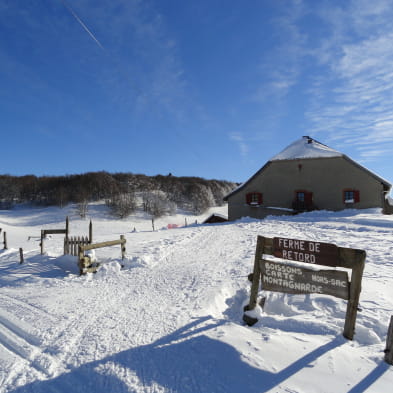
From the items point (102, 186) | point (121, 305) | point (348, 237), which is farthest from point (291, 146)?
point (102, 186)

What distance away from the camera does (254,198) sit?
2405 centimetres

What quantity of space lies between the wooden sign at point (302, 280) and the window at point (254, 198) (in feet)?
64.4

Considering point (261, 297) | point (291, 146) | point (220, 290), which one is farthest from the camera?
point (291, 146)

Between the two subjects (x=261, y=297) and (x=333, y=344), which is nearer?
(x=333, y=344)

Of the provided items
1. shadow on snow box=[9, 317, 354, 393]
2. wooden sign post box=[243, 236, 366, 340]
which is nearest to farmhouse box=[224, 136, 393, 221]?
wooden sign post box=[243, 236, 366, 340]

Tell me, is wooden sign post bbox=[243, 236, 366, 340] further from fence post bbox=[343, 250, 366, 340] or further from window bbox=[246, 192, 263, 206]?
window bbox=[246, 192, 263, 206]

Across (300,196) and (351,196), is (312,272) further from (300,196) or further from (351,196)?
(351,196)

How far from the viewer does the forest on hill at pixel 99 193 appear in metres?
42.9

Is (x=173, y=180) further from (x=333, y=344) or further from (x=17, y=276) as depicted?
(x=333, y=344)

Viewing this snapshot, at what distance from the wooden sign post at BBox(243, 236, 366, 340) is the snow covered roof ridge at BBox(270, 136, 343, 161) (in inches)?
762

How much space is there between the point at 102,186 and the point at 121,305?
1734 inches

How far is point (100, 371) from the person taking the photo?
3240 mm

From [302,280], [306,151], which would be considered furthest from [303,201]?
[302,280]

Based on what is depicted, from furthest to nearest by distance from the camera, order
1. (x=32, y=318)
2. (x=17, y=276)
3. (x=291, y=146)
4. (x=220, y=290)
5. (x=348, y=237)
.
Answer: (x=291, y=146), (x=348, y=237), (x=17, y=276), (x=220, y=290), (x=32, y=318)
